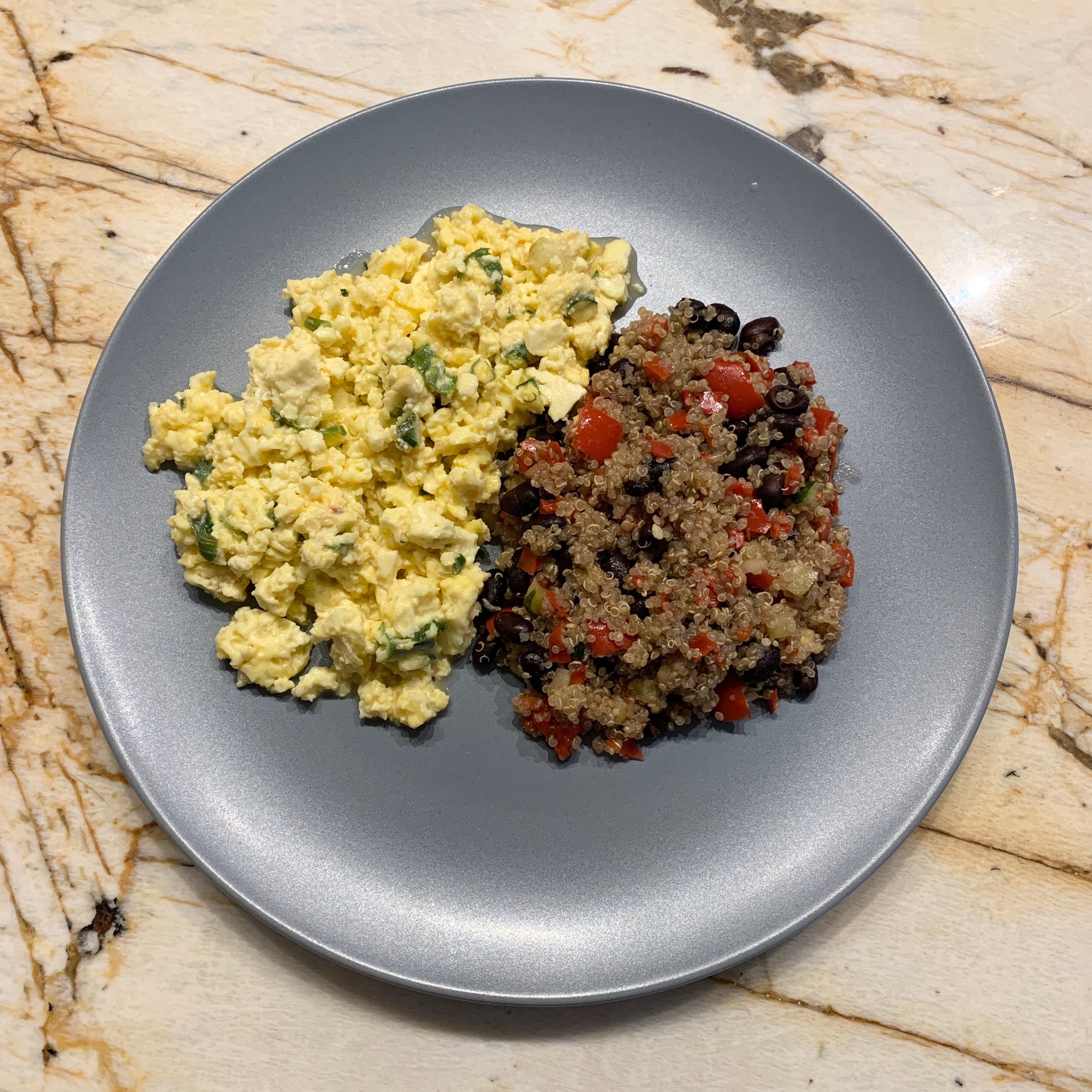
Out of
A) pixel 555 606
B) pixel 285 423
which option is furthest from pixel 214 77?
pixel 555 606

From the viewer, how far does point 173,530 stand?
2.57 m

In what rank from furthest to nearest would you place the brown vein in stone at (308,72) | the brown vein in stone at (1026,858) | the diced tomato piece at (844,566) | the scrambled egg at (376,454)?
the brown vein in stone at (308,72), the brown vein in stone at (1026,858), the diced tomato piece at (844,566), the scrambled egg at (376,454)

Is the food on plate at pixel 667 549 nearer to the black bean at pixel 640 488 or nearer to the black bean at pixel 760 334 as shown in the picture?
the black bean at pixel 640 488

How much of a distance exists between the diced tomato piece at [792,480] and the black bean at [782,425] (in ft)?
0.31

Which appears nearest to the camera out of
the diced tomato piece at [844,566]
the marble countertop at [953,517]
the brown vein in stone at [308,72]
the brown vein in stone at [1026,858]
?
the diced tomato piece at [844,566]

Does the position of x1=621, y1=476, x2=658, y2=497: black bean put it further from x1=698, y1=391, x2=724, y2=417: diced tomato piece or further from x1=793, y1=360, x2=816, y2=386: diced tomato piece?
x1=793, y1=360, x2=816, y2=386: diced tomato piece

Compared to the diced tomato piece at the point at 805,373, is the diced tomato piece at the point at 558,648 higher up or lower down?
lower down

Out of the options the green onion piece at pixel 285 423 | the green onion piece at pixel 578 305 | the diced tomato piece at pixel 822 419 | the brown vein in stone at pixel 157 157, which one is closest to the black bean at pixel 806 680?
the diced tomato piece at pixel 822 419

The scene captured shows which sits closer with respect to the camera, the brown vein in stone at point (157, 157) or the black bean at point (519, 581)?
the black bean at point (519, 581)

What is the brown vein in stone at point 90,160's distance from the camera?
311cm

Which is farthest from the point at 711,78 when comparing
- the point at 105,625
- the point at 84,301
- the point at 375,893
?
the point at 375,893

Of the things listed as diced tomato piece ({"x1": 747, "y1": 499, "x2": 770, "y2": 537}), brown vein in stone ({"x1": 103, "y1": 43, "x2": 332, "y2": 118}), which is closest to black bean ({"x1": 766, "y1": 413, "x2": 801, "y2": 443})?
diced tomato piece ({"x1": 747, "y1": 499, "x2": 770, "y2": 537})

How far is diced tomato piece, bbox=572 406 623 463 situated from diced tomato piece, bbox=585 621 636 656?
500 mm

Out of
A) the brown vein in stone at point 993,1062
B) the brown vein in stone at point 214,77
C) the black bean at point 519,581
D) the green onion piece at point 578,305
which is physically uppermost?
the brown vein in stone at point 214,77
